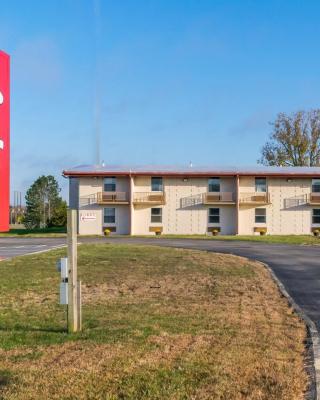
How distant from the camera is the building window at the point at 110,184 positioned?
48.5m

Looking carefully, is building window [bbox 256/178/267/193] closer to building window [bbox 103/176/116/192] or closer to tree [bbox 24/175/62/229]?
building window [bbox 103/176/116/192]

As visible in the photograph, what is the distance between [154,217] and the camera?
48531 millimetres

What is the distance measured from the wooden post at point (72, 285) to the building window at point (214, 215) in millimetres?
41486

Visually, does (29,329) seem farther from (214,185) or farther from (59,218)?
(59,218)

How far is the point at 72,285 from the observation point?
7.45 m

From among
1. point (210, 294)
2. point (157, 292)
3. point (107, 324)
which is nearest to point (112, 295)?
point (157, 292)

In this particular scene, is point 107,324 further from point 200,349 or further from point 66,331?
point 200,349

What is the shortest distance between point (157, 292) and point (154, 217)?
37.1 m

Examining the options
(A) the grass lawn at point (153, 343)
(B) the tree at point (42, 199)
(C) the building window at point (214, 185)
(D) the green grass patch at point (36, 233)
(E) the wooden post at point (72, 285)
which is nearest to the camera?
(A) the grass lawn at point (153, 343)

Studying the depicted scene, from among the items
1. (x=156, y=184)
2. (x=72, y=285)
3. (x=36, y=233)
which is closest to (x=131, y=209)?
(x=156, y=184)

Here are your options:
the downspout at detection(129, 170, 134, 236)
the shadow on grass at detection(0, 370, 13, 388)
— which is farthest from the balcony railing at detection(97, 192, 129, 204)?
the shadow on grass at detection(0, 370, 13, 388)

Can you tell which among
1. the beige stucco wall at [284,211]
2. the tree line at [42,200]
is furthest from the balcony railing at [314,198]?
the tree line at [42,200]

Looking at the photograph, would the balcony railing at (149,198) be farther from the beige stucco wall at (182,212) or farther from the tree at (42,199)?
the tree at (42,199)

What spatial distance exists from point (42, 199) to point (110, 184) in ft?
93.0
